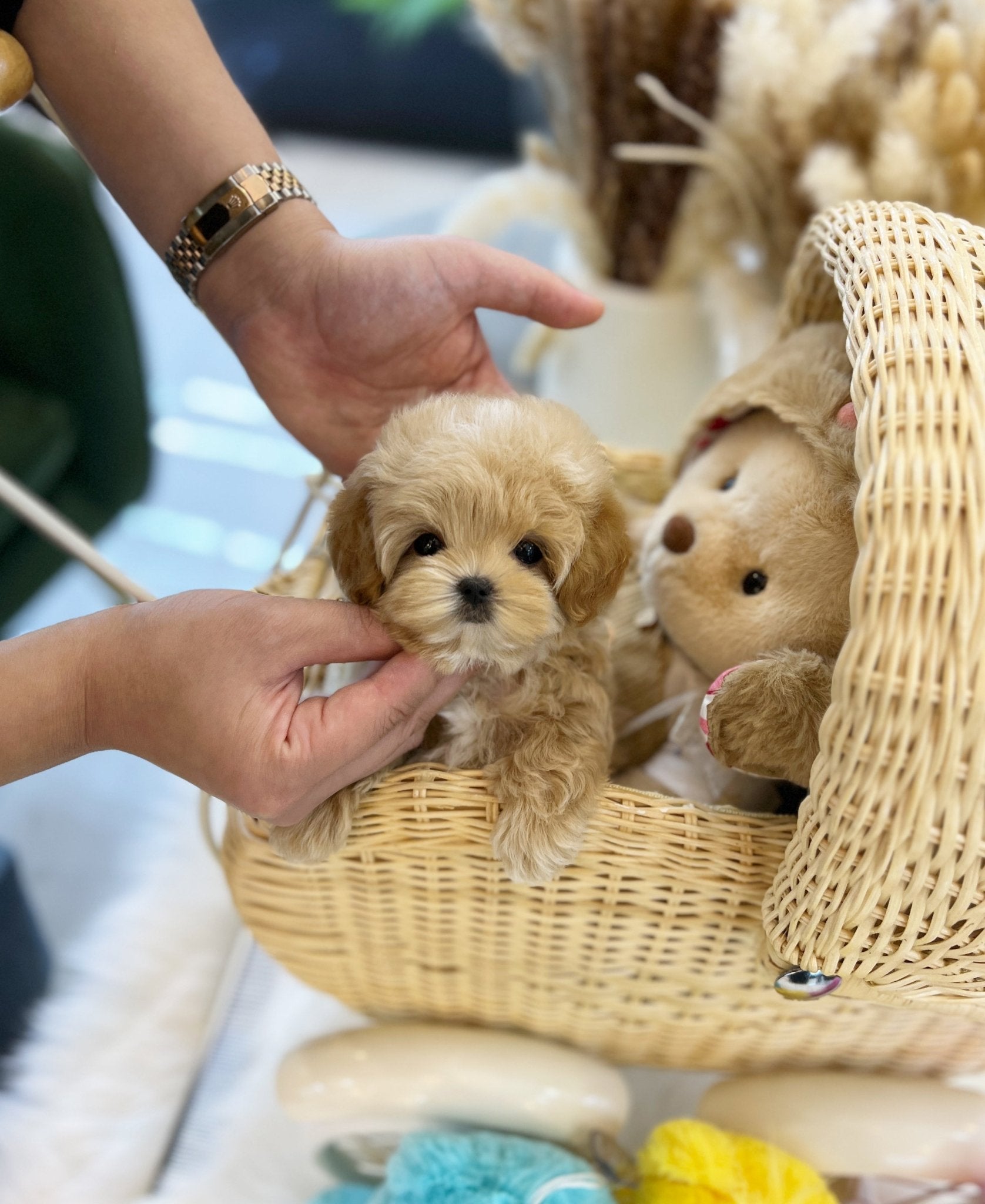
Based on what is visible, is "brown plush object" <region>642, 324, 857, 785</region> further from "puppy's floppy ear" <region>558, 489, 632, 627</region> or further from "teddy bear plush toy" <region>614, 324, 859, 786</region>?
"puppy's floppy ear" <region>558, 489, 632, 627</region>

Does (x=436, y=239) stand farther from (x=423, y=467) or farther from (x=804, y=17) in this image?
Result: (x=804, y=17)

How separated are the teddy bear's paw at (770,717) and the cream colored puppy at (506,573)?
0.13m

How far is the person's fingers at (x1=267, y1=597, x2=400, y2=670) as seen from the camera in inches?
32.3

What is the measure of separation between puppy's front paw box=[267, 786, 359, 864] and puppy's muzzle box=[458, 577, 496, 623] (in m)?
0.23

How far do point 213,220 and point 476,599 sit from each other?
25.0 inches

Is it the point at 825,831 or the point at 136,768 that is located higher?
the point at 825,831

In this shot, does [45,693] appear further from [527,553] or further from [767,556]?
[767,556]

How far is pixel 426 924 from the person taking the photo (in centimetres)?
103

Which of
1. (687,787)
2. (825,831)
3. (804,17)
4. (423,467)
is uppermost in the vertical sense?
(804,17)

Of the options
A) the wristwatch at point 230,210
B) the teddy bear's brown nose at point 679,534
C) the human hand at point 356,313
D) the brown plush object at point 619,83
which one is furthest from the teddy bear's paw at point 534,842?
the brown plush object at point 619,83

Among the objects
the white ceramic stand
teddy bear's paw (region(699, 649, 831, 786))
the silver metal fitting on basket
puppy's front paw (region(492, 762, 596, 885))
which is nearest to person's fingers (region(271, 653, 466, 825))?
puppy's front paw (region(492, 762, 596, 885))

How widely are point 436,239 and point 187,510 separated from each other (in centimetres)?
129

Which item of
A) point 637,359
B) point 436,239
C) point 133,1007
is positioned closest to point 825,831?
point 436,239

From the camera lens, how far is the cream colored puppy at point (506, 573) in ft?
2.66
